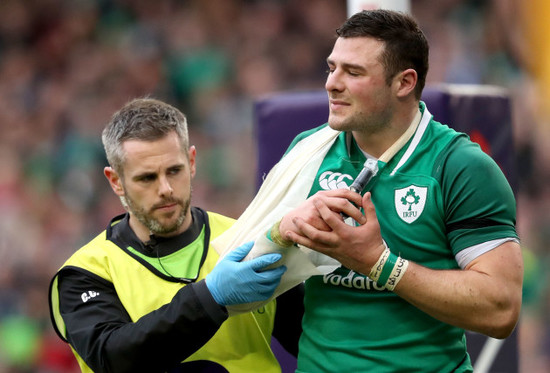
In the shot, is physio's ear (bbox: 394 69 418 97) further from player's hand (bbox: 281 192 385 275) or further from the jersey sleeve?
player's hand (bbox: 281 192 385 275)

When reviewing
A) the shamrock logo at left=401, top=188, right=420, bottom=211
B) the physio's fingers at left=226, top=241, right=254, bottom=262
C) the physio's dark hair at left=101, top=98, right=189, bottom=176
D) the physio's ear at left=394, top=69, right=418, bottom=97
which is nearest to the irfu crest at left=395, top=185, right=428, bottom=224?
the shamrock logo at left=401, top=188, right=420, bottom=211

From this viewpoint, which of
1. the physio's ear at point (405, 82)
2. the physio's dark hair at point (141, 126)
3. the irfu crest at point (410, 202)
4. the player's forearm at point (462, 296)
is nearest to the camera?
the player's forearm at point (462, 296)

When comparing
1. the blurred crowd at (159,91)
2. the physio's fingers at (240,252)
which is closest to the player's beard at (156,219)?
the physio's fingers at (240,252)

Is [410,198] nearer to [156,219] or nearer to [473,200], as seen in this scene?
[473,200]

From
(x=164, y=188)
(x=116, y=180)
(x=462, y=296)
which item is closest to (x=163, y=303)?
(x=164, y=188)

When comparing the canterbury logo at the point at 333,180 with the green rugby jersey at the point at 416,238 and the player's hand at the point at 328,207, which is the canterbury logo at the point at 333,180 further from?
the player's hand at the point at 328,207

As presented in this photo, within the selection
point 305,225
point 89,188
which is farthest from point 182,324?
point 89,188

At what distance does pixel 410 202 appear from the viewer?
7.80 ft

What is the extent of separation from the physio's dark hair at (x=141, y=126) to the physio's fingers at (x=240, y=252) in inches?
20.3

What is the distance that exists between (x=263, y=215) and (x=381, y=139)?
0.42 meters

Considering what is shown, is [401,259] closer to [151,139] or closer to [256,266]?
[256,266]

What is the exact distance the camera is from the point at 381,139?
2.49 metres

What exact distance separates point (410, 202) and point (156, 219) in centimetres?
86

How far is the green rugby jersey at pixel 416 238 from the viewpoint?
91.3 inches
